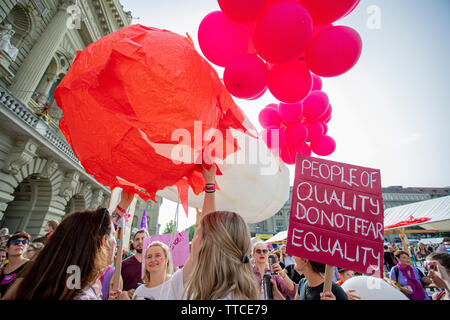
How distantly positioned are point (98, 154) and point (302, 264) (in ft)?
6.91

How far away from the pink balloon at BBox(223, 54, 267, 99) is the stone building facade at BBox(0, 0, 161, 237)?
8.75 meters

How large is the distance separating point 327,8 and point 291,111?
4.38 feet

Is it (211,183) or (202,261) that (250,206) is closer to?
(211,183)

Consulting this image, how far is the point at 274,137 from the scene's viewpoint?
287 cm

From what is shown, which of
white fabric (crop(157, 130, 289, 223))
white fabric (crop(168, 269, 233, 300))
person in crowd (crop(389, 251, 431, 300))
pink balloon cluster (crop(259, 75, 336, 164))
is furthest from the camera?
person in crowd (crop(389, 251, 431, 300))

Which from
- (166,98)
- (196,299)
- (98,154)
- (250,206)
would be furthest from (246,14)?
(196,299)

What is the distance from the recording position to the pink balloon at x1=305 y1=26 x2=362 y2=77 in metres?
1.70

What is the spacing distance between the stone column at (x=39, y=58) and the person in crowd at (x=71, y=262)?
36.7 feet

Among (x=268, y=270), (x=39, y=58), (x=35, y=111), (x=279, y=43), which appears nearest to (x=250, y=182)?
(x=279, y=43)

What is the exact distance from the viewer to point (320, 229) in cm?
175

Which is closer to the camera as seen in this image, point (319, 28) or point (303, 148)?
point (319, 28)

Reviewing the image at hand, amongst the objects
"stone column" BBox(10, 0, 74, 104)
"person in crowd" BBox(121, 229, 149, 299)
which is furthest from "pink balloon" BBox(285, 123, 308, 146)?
"stone column" BBox(10, 0, 74, 104)

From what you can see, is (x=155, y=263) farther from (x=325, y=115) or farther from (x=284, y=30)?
(x=325, y=115)

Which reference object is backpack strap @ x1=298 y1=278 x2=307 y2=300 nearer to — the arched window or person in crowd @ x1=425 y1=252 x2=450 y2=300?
person in crowd @ x1=425 y1=252 x2=450 y2=300
